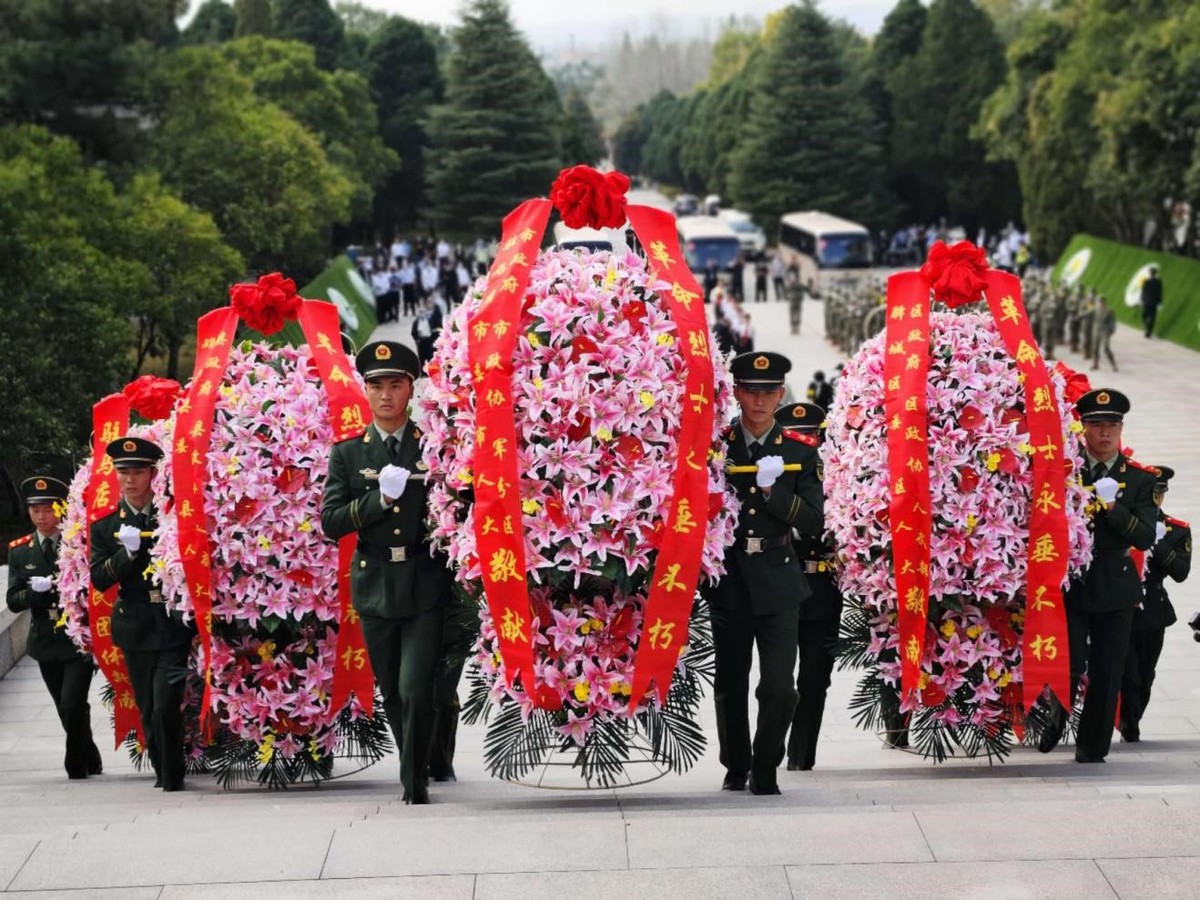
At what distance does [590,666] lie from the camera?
22.4 feet

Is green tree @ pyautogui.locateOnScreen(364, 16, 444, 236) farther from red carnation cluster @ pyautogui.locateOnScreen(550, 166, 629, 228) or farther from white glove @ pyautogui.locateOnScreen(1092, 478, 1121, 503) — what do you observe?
red carnation cluster @ pyautogui.locateOnScreen(550, 166, 629, 228)

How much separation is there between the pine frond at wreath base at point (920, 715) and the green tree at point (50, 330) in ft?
38.1

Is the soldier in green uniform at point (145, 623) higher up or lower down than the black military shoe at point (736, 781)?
higher up

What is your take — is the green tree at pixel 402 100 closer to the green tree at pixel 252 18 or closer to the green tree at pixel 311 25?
the green tree at pixel 311 25

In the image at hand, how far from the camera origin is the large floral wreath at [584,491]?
6.66m

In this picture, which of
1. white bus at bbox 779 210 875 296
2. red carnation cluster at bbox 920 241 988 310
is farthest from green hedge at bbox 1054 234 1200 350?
red carnation cluster at bbox 920 241 988 310

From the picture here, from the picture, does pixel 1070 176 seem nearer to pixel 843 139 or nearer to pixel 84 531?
pixel 843 139

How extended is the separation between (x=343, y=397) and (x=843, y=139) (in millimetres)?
53925

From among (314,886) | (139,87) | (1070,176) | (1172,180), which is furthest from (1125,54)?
(314,886)

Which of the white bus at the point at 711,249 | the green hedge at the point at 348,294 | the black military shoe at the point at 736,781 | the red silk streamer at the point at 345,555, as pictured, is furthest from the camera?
the white bus at the point at 711,249

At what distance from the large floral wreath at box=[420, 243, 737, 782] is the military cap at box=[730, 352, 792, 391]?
0.28 metres

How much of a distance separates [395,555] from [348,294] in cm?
2744

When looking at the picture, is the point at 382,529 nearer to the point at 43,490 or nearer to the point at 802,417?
the point at 802,417

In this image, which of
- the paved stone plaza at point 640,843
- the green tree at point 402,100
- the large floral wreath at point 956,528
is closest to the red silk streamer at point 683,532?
the paved stone plaza at point 640,843
